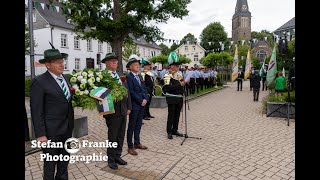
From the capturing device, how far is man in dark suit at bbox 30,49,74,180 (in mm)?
3545

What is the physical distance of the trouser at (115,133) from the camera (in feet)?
16.2

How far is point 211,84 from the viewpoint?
2512 centimetres

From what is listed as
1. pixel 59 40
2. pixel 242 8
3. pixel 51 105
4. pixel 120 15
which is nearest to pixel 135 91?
pixel 51 105

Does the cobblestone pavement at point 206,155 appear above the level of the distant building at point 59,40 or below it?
below

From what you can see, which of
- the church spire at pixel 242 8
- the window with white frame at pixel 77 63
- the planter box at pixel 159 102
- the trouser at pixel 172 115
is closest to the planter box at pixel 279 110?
the planter box at pixel 159 102

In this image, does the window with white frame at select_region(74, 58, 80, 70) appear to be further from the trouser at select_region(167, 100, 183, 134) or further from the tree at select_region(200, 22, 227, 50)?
the tree at select_region(200, 22, 227, 50)

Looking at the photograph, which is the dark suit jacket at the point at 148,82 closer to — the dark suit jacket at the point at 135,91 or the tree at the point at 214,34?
the dark suit jacket at the point at 135,91

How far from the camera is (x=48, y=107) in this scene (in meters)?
3.68

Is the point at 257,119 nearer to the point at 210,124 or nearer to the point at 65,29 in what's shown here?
the point at 210,124

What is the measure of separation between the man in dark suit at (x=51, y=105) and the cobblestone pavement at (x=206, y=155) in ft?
3.75

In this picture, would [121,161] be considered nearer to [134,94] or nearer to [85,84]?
[134,94]
